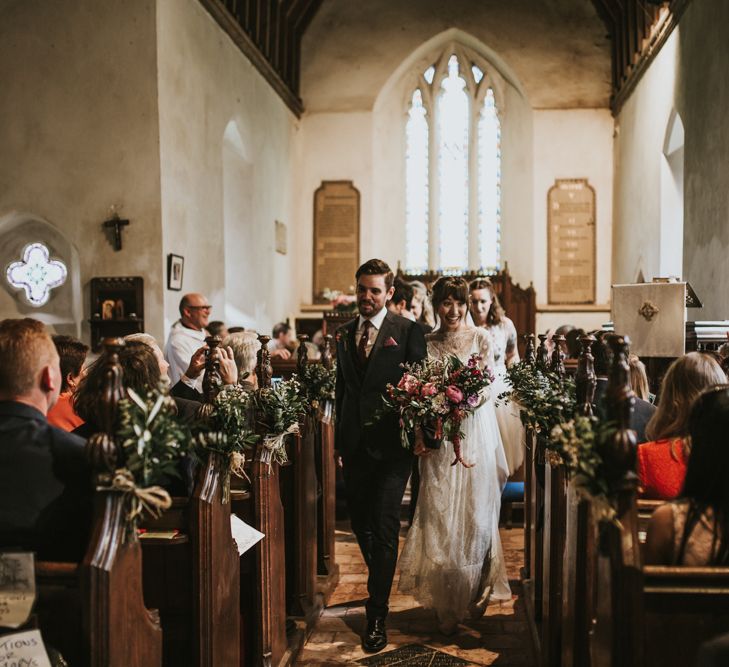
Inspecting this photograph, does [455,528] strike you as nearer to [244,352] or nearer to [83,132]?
[244,352]

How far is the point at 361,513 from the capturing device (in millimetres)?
3893

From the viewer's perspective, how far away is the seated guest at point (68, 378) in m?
3.41

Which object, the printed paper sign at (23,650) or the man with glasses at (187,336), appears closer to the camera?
the printed paper sign at (23,650)

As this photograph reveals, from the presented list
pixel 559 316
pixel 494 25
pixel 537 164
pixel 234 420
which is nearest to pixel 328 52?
pixel 494 25

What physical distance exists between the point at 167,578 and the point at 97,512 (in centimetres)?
67

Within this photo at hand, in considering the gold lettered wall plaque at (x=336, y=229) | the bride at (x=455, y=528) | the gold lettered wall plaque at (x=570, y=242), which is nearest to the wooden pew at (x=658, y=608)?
the bride at (x=455, y=528)

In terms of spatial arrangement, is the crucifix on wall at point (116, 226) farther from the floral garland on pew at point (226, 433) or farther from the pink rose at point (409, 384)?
the floral garland on pew at point (226, 433)

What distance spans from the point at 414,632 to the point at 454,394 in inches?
47.2

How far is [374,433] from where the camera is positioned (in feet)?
12.5

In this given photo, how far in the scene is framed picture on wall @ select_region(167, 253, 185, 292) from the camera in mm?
8250


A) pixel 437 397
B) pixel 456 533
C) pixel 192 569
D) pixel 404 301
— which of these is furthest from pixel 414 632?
pixel 404 301

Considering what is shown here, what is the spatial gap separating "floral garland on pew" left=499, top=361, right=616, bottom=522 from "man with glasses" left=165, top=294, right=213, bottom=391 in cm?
293

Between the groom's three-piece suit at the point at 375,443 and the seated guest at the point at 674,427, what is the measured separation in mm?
1340

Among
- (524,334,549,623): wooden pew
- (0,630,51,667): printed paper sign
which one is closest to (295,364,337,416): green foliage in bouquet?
(524,334,549,623): wooden pew
